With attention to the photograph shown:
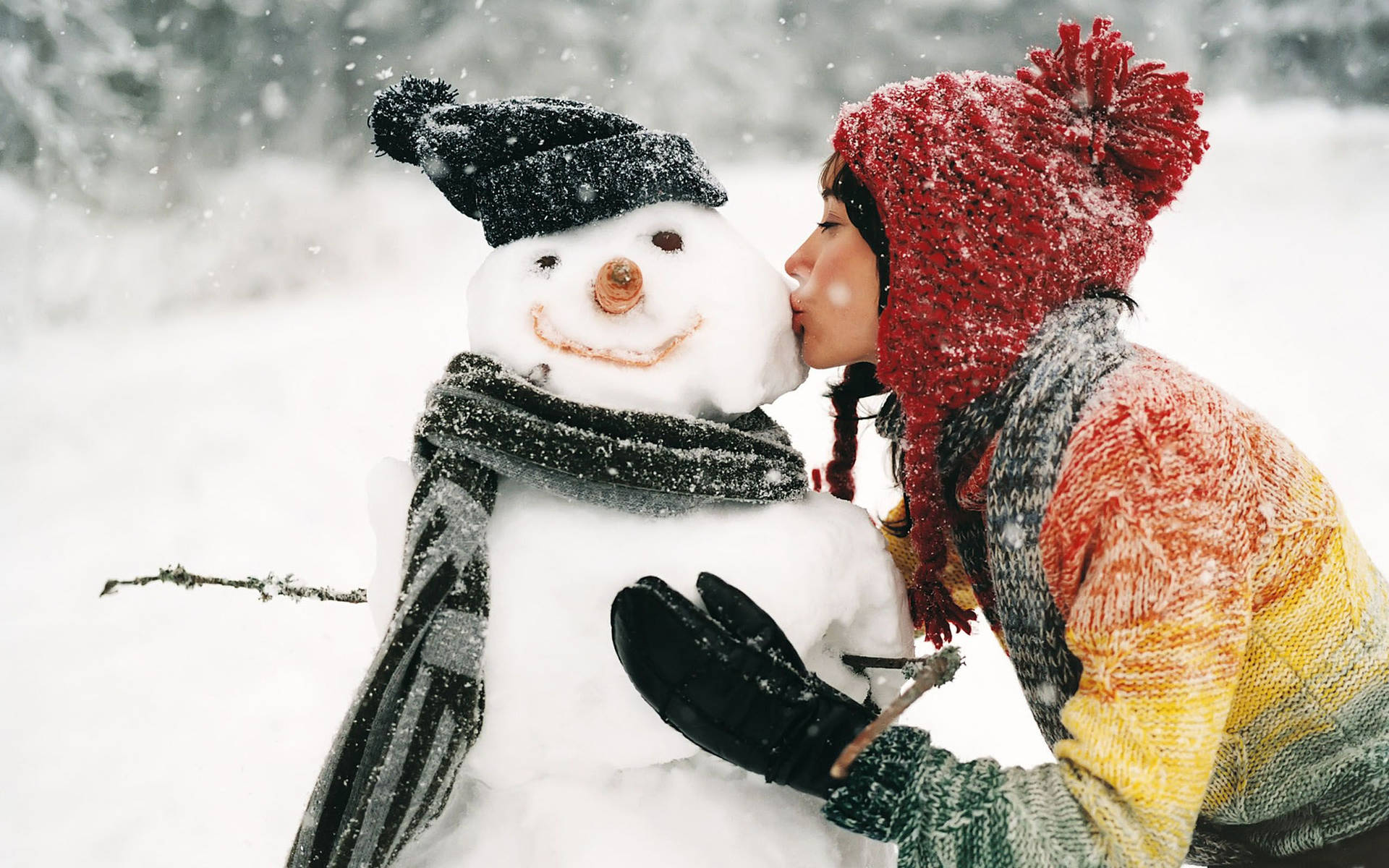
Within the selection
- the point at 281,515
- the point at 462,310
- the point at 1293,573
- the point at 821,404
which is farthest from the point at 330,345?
the point at 1293,573

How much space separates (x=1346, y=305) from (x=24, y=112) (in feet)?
10.8

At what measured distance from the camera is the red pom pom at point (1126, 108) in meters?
0.80

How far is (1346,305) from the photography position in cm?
225

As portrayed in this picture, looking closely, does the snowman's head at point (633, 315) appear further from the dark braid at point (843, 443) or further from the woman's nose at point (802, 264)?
the dark braid at point (843, 443)

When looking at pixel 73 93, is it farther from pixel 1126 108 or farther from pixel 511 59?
pixel 1126 108

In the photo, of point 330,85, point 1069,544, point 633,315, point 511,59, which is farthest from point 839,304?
point 330,85

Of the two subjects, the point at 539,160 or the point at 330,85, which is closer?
the point at 539,160

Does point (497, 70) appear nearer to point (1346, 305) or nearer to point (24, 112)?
point (24, 112)

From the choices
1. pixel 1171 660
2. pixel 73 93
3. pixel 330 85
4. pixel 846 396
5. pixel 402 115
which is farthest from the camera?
pixel 330 85

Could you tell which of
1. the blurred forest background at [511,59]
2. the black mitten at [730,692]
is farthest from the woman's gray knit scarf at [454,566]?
the blurred forest background at [511,59]

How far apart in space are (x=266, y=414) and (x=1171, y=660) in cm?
198

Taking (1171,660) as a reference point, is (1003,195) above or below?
above

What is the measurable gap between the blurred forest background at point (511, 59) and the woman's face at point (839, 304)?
1.47 meters

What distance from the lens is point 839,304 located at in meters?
0.89
